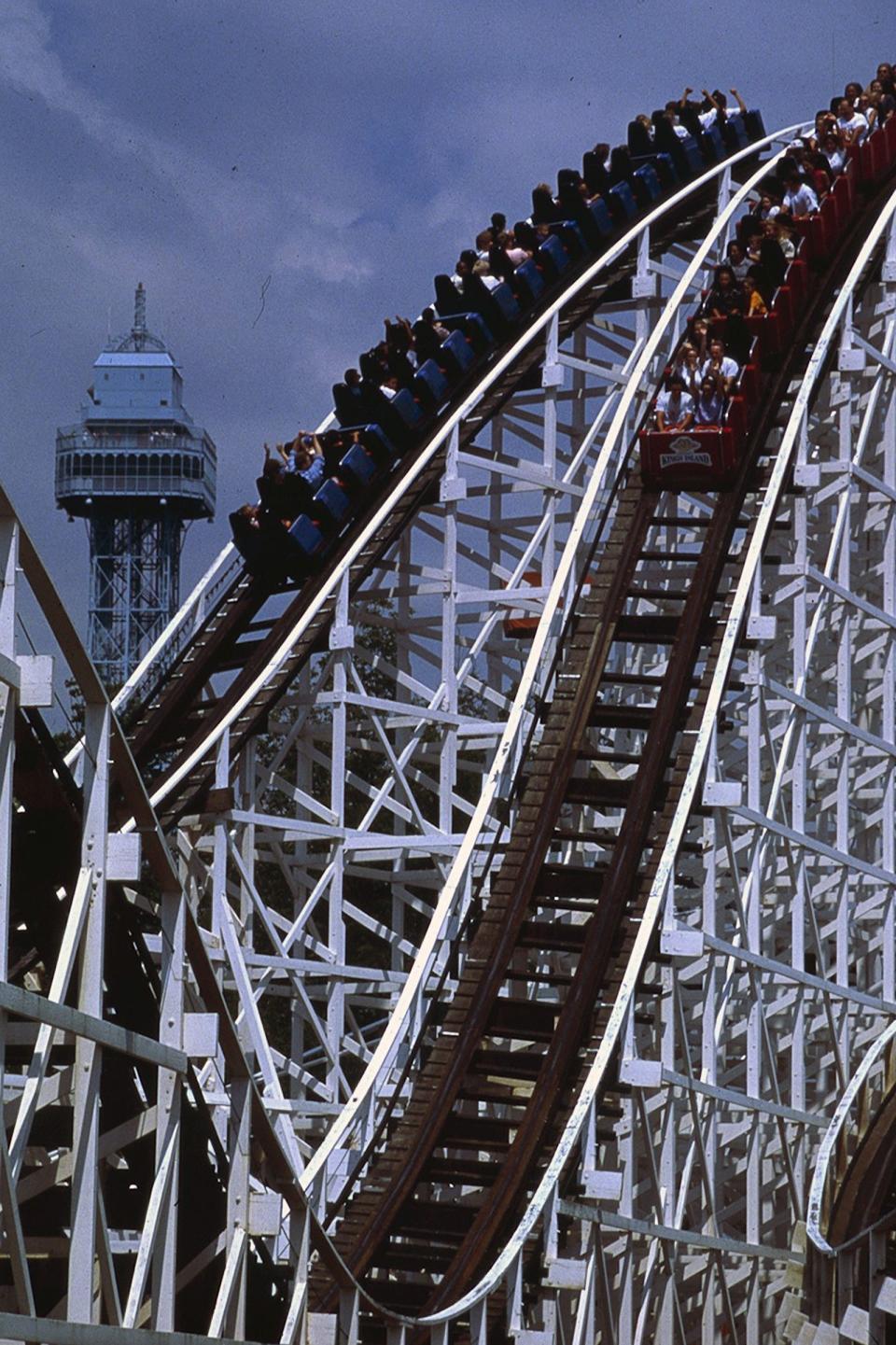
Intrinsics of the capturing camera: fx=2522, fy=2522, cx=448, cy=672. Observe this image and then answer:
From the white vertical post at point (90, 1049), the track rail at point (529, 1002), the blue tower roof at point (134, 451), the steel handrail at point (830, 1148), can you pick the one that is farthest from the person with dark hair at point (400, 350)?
the blue tower roof at point (134, 451)

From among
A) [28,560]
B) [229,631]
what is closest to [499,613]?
[229,631]

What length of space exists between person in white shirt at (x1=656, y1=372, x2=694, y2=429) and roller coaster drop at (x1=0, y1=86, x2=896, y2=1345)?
0.24 meters

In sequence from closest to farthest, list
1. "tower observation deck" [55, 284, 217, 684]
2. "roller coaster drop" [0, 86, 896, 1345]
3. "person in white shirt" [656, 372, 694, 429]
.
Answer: "roller coaster drop" [0, 86, 896, 1345] → "person in white shirt" [656, 372, 694, 429] → "tower observation deck" [55, 284, 217, 684]

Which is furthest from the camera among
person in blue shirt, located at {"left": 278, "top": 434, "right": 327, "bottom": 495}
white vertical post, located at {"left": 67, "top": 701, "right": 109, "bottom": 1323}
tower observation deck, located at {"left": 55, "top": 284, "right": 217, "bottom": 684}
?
tower observation deck, located at {"left": 55, "top": 284, "right": 217, "bottom": 684}

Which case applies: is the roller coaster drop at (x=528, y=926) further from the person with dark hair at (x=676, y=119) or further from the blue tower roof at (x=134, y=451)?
the blue tower roof at (x=134, y=451)

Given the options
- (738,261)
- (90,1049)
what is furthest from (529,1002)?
(738,261)

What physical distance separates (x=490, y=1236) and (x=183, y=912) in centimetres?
400

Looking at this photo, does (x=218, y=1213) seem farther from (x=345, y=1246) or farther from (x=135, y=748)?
(x=135, y=748)

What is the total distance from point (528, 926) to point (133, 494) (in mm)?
40984

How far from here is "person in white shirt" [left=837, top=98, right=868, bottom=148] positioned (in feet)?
68.1

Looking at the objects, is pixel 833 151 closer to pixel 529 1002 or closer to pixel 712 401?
pixel 712 401

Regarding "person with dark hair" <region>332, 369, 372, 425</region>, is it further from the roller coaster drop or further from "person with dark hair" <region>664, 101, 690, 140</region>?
"person with dark hair" <region>664, 101, 690, 140</region>

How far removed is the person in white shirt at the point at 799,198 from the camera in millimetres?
19844

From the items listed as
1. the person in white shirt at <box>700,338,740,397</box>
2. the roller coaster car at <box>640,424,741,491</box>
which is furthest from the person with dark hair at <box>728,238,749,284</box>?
the roller coaster car at <box>640,424,741,491</box>
